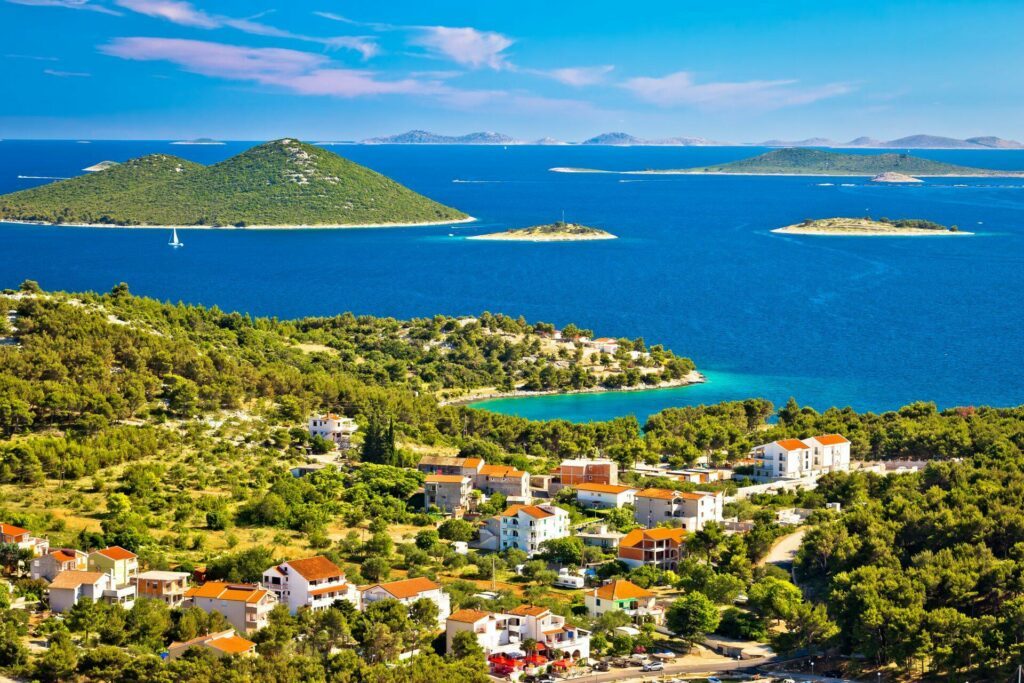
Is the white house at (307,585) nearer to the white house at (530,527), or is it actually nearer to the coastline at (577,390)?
the white house at (530,527)

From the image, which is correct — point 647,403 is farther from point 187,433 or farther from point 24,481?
point 24,481

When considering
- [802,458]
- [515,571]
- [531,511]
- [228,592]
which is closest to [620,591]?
[515,571]

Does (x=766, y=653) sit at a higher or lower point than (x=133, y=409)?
lower

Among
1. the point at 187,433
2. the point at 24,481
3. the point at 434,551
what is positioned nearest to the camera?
the point at 434,551

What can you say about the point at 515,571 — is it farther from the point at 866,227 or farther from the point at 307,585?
the point at 866,227

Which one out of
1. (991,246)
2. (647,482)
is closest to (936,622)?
(647,482)

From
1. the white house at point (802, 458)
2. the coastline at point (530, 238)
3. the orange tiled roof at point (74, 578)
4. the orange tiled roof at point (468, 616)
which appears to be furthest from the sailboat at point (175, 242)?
the orange tiled roof at point (468, 616)

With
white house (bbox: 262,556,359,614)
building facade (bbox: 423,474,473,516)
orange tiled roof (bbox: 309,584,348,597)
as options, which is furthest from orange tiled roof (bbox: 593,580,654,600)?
building facade (bbox: 423,474,473,516)
